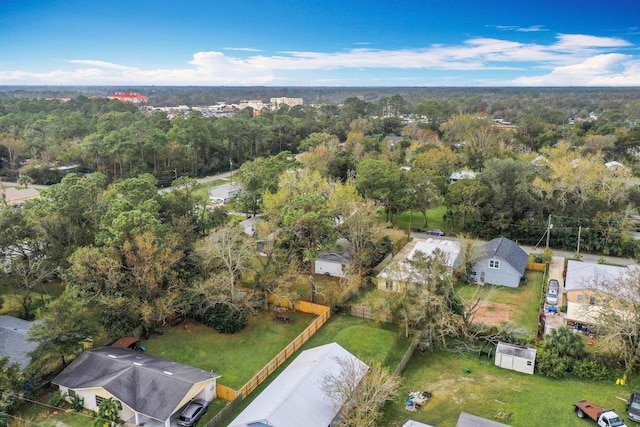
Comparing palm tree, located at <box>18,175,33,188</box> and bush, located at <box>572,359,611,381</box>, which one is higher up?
palm tree, located at <box>18,175,33,188</box>

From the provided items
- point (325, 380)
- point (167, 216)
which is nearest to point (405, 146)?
point (167, 216)

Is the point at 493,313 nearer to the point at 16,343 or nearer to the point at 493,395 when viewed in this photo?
the point at 493,395

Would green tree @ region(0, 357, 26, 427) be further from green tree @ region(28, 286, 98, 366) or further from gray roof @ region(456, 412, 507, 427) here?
gray roof @ region(456, 412, 507, 427)

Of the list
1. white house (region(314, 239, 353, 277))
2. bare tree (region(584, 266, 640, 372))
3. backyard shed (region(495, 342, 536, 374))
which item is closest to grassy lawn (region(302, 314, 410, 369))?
backyard shed (region(495, 342, 536, 374))

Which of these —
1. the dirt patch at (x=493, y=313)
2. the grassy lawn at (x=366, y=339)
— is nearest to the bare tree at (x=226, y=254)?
the grassy lawn at (x=366, y=339)

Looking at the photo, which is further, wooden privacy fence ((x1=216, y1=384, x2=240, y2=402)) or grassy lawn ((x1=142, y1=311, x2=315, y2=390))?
grassy lawn ((x1=142, y1=311, x2=315, y2=390))

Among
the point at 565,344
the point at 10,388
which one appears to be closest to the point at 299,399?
the point at 10,388
